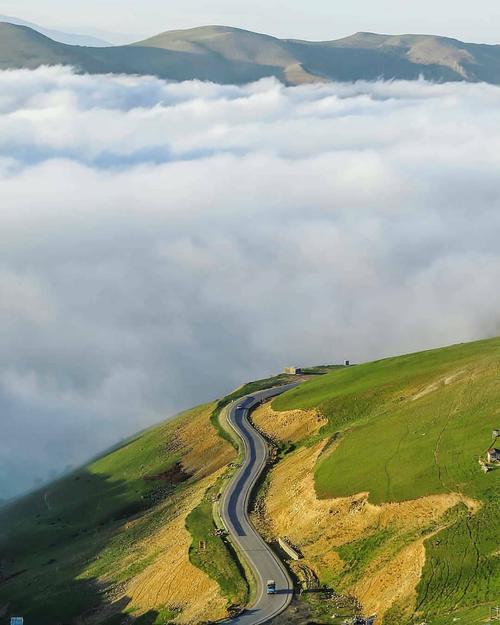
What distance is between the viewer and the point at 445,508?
89.0m

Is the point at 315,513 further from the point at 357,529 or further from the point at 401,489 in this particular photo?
the point at 401,489

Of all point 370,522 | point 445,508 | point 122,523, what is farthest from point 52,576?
point 445,508

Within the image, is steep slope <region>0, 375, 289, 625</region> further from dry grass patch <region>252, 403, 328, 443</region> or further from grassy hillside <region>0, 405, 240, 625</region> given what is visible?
dry grass patch <region>252, 403, 328, 443</region>

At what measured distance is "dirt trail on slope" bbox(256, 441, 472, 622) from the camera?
80.4m

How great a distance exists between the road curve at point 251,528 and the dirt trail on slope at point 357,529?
8.44 ft

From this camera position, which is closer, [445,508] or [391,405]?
[445,508]

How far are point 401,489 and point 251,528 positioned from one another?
60.6ft

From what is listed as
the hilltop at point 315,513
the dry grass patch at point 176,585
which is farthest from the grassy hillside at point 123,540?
the hilltop at point 315,513

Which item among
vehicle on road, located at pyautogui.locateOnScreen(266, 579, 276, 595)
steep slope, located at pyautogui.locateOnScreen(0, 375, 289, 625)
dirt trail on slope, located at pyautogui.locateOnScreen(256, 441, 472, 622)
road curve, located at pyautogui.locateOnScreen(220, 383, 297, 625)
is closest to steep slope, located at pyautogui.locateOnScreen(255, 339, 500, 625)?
dirt trail on slope, located at pyautogui.locateOnScreen(256, 441, 472, 622)

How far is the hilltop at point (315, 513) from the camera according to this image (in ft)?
268

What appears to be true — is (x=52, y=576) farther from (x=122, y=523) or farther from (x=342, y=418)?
(x=342, y=418)

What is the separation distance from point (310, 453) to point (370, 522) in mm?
27742

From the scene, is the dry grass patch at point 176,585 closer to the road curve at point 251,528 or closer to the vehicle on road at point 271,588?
the road curve at point 251,528

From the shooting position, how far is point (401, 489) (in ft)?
314
